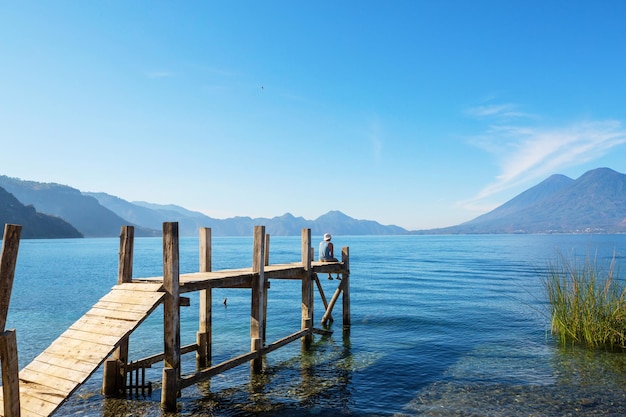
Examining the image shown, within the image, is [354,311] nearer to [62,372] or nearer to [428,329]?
[428,329]

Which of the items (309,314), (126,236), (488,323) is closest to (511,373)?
(309,314)

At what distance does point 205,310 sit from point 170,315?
13.7ft

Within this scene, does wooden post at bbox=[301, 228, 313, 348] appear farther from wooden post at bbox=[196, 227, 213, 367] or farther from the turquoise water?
wooden post at bbox=[196, 227, 213, 367]

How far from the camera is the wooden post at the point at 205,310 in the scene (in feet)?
43.4

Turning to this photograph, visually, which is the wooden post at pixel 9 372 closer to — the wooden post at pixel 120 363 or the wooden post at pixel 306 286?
the wooden post at pixel 120 363

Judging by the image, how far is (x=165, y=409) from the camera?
9492 millimetres

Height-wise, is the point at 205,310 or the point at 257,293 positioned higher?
the point at 257,293

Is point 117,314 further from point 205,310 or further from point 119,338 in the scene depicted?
→ point 205,310

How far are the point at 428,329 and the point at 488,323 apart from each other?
3.47m

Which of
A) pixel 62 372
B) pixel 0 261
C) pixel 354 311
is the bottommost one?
pixel 354 311

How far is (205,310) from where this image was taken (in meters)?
13.4

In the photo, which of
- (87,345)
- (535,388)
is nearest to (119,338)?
(87,345)

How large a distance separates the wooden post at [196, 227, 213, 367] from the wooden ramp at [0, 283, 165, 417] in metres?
3.50

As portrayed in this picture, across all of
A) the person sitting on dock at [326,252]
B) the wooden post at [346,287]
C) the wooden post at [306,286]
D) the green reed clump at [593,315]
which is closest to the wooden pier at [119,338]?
the wooden post at [306,286]
